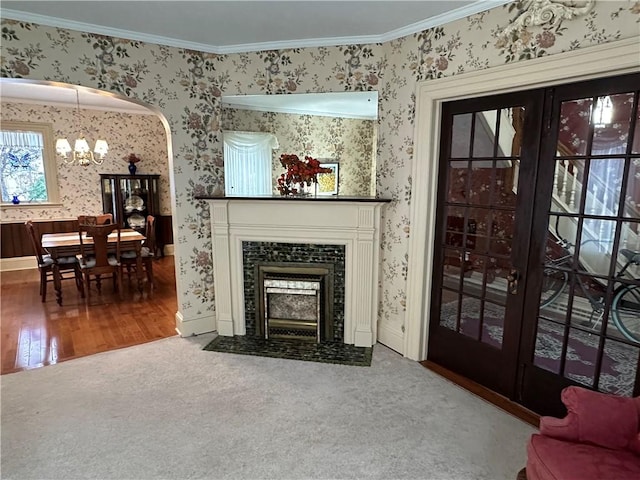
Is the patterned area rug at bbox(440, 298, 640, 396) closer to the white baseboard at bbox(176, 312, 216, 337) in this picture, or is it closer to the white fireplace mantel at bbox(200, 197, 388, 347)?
the white fireplace mantel at bbox(200, 197, 388, 347)

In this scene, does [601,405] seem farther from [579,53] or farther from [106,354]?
[106,354]

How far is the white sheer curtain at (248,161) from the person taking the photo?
5618 mm

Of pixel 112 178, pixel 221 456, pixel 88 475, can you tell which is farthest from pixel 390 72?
pixel 112 178

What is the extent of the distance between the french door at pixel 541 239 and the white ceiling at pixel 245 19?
723 mm

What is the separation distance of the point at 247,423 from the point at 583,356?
2.09m

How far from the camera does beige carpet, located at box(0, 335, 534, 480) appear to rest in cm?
201

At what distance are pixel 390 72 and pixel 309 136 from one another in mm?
3321

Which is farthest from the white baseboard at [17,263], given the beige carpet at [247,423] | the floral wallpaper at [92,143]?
the beige carpet at [247,423]

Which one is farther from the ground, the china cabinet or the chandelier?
the chandelier

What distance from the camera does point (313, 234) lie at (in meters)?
3.35

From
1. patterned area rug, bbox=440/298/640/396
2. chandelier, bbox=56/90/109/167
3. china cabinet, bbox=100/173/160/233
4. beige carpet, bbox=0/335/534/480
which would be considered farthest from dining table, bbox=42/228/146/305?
patterned area rug, bbox=440/298/640/396

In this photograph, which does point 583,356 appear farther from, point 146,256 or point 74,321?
point 146,256

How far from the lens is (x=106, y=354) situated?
10.7ft

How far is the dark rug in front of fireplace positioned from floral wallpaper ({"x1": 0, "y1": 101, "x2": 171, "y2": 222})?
4.64m
